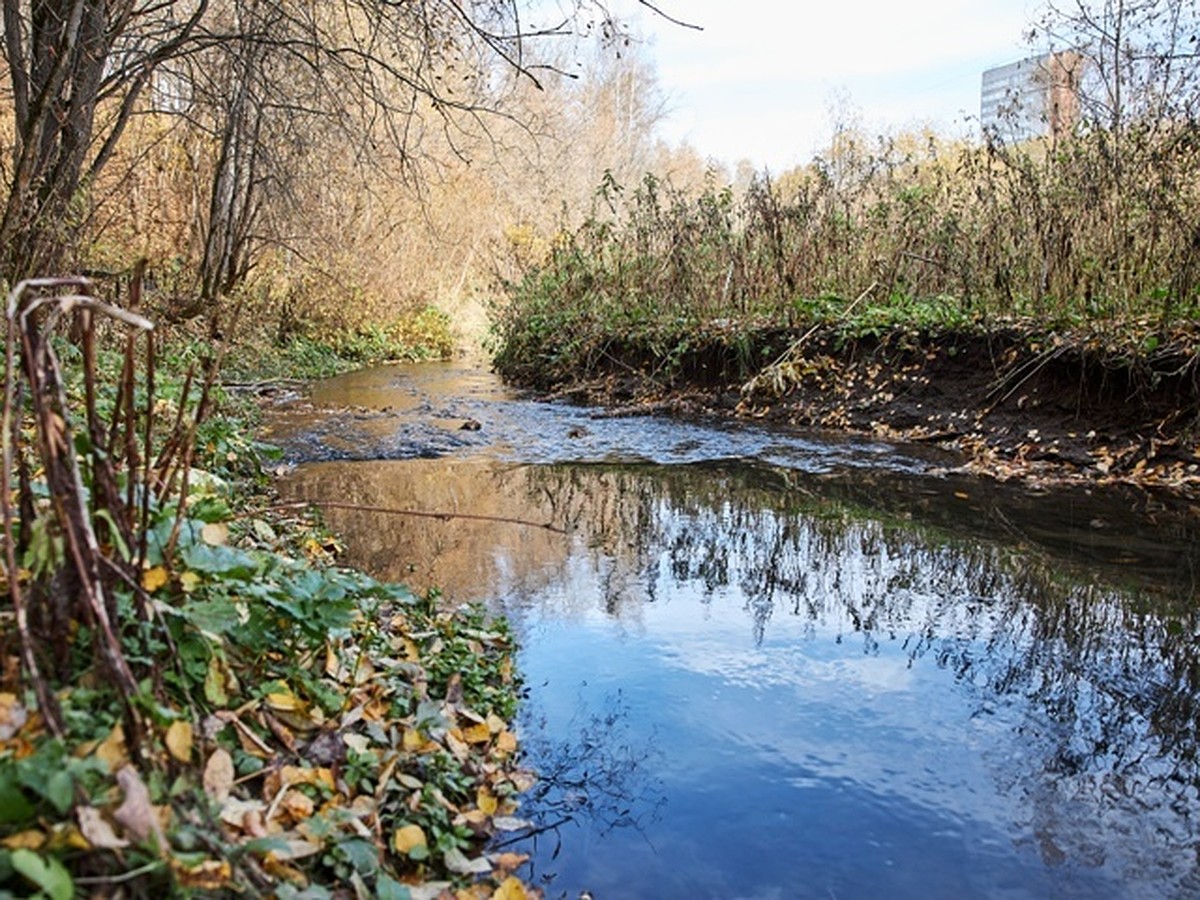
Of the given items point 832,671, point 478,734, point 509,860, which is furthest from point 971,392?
point 509,860

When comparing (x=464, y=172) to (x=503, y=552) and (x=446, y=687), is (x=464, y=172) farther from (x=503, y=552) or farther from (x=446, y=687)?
(x=446, y=687)

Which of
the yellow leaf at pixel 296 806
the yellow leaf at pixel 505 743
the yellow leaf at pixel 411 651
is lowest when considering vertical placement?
the yellow leaf at pixel 505 743

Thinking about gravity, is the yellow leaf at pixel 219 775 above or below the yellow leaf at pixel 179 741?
below

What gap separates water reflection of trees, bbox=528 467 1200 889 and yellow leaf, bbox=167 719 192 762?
1.93m


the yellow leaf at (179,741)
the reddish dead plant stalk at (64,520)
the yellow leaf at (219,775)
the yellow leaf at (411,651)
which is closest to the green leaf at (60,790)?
the reddish dead plant stalk at (64,520)

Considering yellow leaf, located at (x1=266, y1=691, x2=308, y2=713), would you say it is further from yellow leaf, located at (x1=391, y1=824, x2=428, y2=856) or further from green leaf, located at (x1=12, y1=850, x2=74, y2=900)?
green leaf, located at (x1=12, y1=850, x2=74, y2=900)

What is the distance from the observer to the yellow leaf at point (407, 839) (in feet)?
6.77

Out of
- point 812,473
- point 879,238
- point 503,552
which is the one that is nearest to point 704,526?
point 503,552

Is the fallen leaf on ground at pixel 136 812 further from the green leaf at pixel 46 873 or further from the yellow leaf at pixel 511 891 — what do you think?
the yellow leaf at pixel 511 891

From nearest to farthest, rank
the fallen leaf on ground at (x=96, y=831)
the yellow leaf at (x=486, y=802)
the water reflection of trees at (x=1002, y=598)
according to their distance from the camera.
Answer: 1. the fallen leaf on ground at (x=96, y=831)
2. the yellow leaf at (x=486, y=802)
3. the water reflection of trees at (x=1002, y=598)

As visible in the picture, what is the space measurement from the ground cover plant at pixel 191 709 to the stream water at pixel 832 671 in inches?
11.2

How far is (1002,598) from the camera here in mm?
4098

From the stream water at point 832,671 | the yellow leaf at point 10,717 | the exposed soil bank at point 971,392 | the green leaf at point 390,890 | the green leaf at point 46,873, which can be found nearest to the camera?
the green leaf at point 46,873

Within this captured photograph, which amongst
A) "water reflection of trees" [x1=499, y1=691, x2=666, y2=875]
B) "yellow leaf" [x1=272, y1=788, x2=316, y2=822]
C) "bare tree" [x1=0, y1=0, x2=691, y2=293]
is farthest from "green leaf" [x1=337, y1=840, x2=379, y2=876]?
"bare tree" [x1=0, y1=0, x2=691, y2=293]
